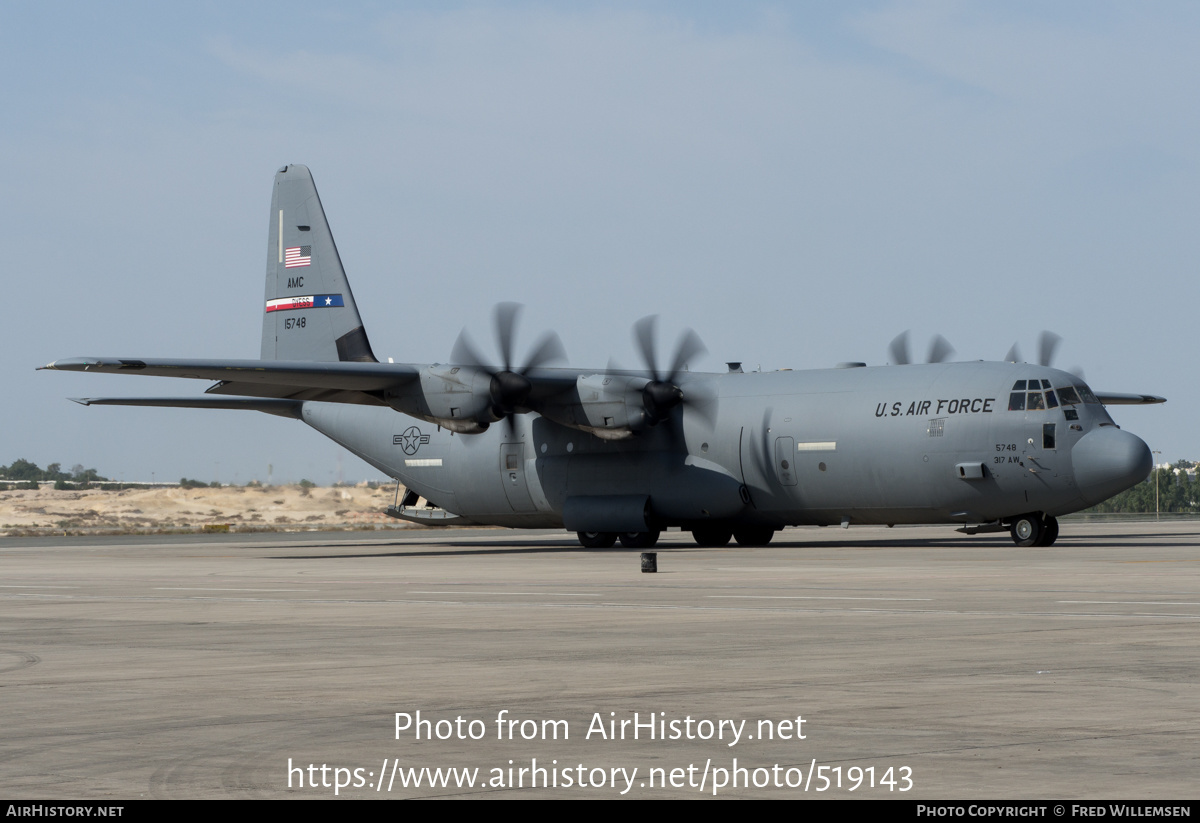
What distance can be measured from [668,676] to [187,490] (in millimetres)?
81169

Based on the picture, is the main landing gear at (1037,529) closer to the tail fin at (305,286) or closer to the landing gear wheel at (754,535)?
the landing gear wheel at (754,535)

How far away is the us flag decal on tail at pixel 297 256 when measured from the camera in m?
44.3

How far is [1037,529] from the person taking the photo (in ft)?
110

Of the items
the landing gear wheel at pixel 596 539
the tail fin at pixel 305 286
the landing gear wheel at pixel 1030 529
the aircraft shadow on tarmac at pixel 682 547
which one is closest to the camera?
the landing gear wheel at pixel 1030 529

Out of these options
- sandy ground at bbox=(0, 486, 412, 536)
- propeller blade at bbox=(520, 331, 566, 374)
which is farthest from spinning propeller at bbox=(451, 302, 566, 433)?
sandy ground at bbox=(0, 486, 412, 536)

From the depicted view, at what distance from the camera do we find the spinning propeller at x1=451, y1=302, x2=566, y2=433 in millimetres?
34750

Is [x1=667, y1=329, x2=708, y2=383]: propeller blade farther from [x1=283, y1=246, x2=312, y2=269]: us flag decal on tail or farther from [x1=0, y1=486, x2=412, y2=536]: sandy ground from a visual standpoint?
[x1=0, y1=486, x2=412, y2=536]: sandy ground

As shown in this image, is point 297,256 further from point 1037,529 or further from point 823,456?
point 1037,529

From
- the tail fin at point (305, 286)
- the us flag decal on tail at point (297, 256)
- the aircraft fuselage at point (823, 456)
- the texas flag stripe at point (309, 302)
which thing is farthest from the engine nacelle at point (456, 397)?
the us flag decal on tail at point (297, 256)

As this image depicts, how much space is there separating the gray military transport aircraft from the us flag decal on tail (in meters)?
2.70

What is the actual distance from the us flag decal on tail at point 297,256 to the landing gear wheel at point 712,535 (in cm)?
1516

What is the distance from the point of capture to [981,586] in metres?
19.5

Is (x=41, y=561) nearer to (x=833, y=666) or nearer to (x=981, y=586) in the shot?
(x=981, y=586)
